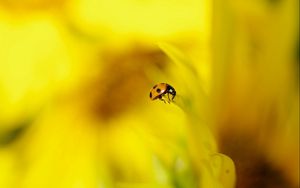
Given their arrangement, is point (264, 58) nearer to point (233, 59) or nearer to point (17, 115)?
point (233, 59)

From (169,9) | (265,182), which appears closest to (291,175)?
(265,182)

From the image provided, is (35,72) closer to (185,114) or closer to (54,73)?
(54,73)

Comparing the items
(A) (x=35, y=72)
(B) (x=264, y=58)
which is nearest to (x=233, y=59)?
(B) (x=264, y=58)

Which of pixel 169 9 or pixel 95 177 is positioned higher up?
pixel 169 9
